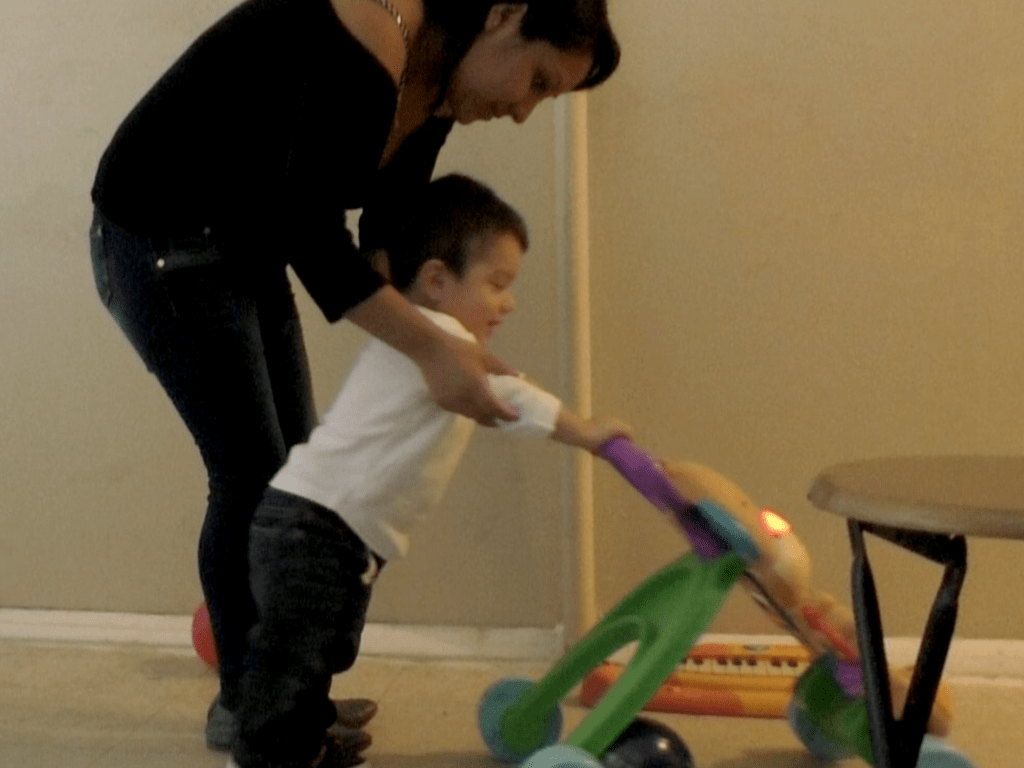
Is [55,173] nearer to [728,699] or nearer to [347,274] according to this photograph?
[347,274]

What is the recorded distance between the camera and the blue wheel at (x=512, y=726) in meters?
1.27

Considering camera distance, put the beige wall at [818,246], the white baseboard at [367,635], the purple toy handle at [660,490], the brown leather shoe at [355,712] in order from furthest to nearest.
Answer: the white baseboard at [367,635] < the beige wall at [818,246] < the brown leather shoe at [355,712] < the purple toy handle at [660,490]

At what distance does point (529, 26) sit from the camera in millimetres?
1046

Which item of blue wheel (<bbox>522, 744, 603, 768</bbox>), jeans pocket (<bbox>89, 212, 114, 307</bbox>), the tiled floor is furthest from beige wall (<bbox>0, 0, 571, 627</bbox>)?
blue wheel (<bbox>522, 744, 603, 768</bbox>)

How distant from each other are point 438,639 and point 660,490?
0.70 metres

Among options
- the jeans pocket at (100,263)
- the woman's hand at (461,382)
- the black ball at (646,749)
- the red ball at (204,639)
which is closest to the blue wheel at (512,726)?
the black ball at (646,749)

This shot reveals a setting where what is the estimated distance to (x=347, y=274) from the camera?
102 cm

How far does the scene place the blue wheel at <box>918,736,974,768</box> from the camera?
3.72ft

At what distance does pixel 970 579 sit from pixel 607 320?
24.0 inches

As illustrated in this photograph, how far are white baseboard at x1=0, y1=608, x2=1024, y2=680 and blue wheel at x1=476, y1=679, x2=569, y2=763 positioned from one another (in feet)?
1.14

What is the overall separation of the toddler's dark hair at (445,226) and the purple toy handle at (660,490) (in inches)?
10.3

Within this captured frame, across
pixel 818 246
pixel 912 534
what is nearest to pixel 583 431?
pixel 912 534

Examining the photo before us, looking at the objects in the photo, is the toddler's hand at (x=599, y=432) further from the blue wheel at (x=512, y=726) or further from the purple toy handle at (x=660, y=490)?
the blue wheel at (x=512, y=726)

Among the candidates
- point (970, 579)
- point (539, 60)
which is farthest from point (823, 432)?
point (539, 60)
